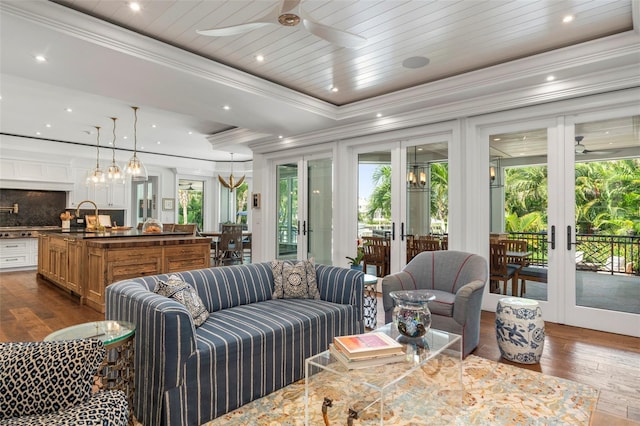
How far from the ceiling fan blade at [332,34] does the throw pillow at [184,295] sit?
195cm

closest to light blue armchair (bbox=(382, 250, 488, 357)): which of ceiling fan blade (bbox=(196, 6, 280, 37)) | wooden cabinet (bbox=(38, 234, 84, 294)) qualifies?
ceiling fan blade (bbox=(196, 6, 280, 37))

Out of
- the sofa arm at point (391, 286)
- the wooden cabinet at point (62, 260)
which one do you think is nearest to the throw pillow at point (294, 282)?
the sofa arm at point (391, 286)

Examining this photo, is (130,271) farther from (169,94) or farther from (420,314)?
(420,314)

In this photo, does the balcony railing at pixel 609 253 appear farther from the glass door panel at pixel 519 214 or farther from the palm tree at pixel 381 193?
the palm tree at pixel 381 193

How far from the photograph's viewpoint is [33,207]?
8328mm

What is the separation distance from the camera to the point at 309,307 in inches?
116

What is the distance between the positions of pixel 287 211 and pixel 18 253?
5931mm

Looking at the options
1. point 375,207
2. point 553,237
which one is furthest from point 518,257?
point 375,207

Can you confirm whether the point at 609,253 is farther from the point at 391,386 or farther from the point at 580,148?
the point at 391,386

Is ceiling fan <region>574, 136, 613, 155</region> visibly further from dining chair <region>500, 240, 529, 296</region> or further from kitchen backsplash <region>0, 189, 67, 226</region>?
kitchen backsplash <region>0, 189, 67, 226</region>

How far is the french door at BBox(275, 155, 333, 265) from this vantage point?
6.48 meters

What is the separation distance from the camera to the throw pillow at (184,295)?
2412mm

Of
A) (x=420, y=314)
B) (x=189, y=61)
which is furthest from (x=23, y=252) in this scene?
(x=420, y=314)

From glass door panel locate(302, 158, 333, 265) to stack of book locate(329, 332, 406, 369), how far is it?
424 cm
